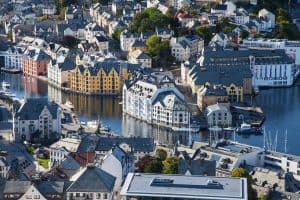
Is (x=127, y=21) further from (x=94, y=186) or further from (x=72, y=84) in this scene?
(x=94, y=186)

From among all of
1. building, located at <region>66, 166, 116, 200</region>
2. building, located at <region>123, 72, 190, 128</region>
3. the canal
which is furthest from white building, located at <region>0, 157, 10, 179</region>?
building, located at <region>123, 72, 190, 128</region>

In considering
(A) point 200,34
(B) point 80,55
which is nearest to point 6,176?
(B) point 80,55

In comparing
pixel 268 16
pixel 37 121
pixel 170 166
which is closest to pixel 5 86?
pixel 37 121

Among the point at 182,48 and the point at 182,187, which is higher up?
the point at 182,48

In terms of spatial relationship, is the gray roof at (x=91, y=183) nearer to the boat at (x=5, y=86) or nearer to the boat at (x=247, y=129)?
the boat at (x=247, y=129)

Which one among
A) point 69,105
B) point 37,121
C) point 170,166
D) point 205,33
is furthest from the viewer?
point 205,33

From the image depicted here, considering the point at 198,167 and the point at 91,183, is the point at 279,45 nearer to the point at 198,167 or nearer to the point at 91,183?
the point at 198,167

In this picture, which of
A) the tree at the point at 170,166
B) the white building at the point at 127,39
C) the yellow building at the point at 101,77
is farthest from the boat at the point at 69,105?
the tree at the point at 170,166
